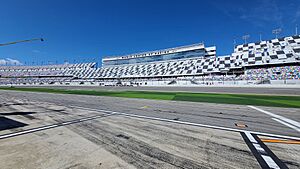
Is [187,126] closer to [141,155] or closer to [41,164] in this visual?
[141,155]

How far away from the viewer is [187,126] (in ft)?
15.4

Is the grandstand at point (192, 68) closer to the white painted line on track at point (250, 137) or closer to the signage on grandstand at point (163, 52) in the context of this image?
the signage on grandstand at point (163, 52)

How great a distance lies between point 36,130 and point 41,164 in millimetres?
2620

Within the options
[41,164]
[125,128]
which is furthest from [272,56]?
[41,164]

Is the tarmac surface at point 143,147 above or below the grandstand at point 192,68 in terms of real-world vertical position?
below

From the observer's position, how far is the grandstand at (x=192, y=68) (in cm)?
3350

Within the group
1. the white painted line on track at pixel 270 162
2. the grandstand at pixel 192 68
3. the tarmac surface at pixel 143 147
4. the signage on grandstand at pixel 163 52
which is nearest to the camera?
the white painted line on track at pixel 270 162

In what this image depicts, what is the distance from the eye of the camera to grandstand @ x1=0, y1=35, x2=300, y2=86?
1319 inches

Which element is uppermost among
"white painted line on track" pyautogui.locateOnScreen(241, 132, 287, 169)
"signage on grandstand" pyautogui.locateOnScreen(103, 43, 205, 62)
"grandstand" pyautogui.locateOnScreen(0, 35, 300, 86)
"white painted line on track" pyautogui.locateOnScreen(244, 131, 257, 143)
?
"signage on grandstand" pyautogui.locateOnScreen(103, 43, 205, 62)

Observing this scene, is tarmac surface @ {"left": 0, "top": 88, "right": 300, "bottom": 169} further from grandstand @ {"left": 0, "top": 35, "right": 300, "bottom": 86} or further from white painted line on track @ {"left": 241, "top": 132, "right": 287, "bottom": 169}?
grandstand @ {"left": 0, "top": 35, "right": 300, "bottom": 86}

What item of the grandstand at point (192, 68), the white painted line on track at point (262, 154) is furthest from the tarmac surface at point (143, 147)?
the grandstand at point (192, 68)

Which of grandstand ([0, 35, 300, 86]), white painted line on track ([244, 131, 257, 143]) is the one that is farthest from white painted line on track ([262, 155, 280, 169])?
grandstand ([0, 35, 300, 86])

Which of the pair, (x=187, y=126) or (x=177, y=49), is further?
(x=177, y=49)

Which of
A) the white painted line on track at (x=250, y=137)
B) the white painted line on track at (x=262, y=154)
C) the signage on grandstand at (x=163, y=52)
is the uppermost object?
the signage on grandstand at (x=163, y=52)
